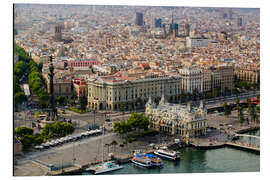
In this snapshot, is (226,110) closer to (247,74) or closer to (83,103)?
(83,103)

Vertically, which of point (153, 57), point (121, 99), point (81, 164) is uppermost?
point (153, 57)

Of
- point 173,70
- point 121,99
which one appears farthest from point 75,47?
point 121,99

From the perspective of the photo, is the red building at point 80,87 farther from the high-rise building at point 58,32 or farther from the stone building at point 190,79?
the high-rise building at point 58,32

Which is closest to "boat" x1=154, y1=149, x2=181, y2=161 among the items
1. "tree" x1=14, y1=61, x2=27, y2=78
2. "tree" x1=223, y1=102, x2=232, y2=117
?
"tree" x1=223, y1=102, x2=232, y2=117

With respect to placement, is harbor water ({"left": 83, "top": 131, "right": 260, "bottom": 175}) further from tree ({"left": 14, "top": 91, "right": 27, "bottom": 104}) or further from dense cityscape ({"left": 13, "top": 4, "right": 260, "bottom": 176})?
tree ({"left": 14, "top": 91, "right": 27, "bottom": 104})

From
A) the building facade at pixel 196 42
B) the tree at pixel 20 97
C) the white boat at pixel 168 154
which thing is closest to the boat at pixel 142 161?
the white boat at pixel 168 154

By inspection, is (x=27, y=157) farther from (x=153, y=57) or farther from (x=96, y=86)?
(x=153, y=57)

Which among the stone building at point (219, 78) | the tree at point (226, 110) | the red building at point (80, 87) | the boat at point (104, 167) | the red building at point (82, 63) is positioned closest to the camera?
the boat at point (104, 167)
